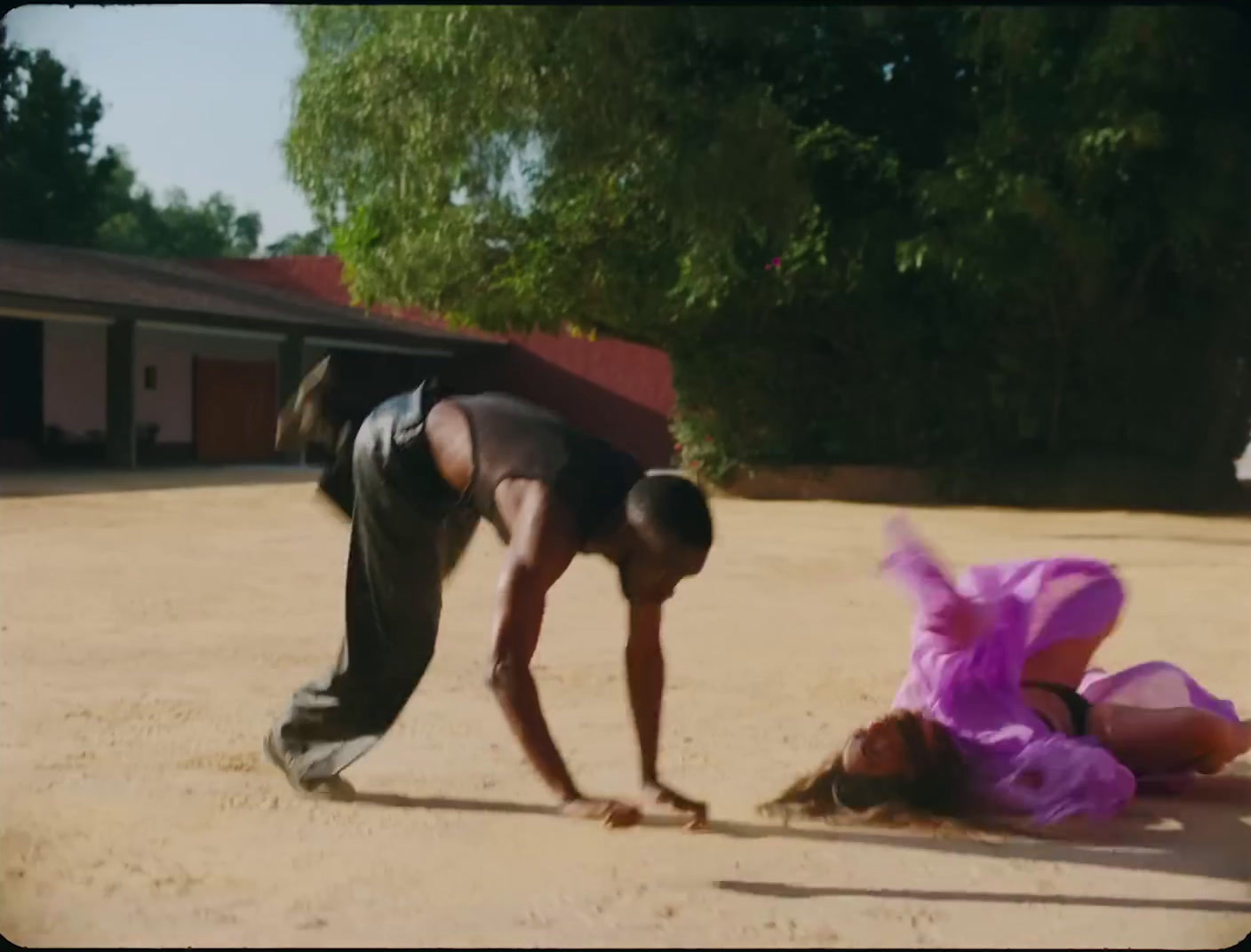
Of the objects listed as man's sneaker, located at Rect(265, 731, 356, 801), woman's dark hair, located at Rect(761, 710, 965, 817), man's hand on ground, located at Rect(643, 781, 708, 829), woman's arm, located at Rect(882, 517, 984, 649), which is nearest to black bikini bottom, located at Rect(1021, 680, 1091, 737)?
woman's arm, located at Rect(882, 517, 984, 649)

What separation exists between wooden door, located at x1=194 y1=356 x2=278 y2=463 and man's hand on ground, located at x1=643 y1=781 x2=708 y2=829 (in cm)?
213

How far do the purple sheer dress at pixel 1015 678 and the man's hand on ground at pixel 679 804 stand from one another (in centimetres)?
58

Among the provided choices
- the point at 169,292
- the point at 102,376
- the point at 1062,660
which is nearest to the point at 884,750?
the point at 1062,660

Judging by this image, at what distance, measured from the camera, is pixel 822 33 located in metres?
2.68

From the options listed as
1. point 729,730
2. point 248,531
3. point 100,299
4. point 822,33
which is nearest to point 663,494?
point 822,33

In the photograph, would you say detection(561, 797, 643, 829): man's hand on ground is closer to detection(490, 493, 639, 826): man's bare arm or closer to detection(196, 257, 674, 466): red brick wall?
detection(490, 493, 639, 826): man's bare arm

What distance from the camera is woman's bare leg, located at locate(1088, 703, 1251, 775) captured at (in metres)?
3.49

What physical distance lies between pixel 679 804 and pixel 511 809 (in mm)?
415

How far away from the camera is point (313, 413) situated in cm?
325

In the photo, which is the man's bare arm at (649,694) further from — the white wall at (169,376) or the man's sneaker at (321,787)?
the white wall at (169,376)

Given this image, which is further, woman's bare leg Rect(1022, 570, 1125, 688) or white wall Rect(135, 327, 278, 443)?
white wall Rect(135, 327, 278, 443)

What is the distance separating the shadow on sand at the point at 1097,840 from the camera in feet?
8.75

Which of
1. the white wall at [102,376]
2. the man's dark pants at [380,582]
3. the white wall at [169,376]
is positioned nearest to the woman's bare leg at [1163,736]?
the man's dark pants at [380,582]

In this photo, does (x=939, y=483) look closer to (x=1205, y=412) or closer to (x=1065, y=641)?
(x=1205, y=412)
